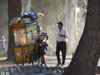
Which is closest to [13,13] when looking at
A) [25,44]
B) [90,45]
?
[25,44]

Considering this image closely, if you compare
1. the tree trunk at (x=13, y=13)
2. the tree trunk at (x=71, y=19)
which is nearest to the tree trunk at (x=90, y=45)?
the tree trunk at (x=13, y=13)

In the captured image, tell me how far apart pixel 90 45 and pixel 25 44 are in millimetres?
3417

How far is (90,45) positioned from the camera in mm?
9078

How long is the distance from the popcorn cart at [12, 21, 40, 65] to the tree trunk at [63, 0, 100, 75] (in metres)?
2.93

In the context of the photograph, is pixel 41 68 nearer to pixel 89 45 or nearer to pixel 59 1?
pixel 89 45

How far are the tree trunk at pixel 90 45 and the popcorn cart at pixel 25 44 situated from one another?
2.93 meters

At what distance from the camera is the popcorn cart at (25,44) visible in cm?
1176

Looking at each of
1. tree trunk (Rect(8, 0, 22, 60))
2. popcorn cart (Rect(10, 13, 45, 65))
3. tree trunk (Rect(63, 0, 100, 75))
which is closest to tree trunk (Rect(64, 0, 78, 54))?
tree trunk (Rect(8, 0, 22, 60))

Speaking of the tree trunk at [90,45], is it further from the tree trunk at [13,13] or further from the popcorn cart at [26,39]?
the tree trunk at [13,13]

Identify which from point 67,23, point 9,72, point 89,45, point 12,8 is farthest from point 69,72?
point 67,23

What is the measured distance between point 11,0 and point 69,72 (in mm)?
11055

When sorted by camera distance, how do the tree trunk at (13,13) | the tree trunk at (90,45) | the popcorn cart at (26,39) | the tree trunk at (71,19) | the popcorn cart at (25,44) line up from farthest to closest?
the tree trunk at (71,19), the tree trunk at (13,13), the popcorn cart at (25,44), the popcorn cart at (26,39), the tree trunk at (90,45)

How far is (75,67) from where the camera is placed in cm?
934

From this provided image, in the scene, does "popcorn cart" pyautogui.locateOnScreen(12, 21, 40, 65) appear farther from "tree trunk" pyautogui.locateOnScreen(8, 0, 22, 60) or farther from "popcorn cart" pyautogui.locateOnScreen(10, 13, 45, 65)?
"tree trunk" pyautogui.locateOnScreen(8, 0, 22, 60)
